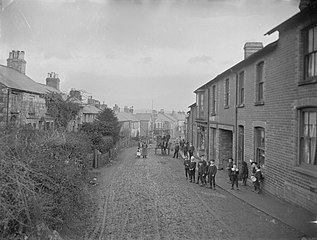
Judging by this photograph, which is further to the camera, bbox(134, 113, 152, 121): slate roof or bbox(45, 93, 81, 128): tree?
bbox(134, 113, 152, 121): slate roof

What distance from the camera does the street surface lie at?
376 cm

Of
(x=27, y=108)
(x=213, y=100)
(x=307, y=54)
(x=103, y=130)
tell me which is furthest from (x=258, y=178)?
(x=103, y=130)

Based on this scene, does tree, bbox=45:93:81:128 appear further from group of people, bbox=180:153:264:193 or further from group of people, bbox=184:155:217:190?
group of people, bbox=180:153:264:193

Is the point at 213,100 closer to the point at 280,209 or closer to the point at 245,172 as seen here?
the point at 245,172

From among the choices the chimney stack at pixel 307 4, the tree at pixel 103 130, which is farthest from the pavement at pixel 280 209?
the tree at pixel 103 130

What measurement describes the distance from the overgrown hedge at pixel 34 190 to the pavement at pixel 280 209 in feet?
9.38

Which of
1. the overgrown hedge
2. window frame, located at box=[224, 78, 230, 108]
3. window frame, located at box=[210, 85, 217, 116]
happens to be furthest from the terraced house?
the overgrown hedge

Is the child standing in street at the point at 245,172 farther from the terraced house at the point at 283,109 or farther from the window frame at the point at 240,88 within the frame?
the window frame at the point at 240,88

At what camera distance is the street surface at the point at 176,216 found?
12.3 feet

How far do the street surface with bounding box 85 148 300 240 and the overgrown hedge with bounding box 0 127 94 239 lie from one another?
50cm

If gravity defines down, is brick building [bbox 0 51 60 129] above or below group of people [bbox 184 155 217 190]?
above

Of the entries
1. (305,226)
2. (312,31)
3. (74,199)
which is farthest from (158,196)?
(312,31)

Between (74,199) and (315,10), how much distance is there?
3.83 metres

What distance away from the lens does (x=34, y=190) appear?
304 centimetres
